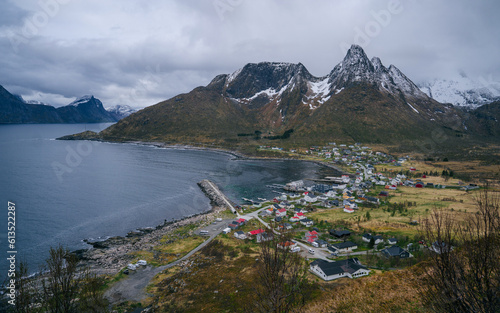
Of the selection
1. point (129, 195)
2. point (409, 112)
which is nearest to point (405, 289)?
point (129, 195)

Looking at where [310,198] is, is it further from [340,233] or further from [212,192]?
[212,192]

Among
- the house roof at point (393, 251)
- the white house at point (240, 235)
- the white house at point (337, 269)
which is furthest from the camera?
the white house at point (240, 235)

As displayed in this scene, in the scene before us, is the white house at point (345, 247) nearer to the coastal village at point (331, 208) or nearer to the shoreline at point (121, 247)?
the coastal village at point (331, 208)

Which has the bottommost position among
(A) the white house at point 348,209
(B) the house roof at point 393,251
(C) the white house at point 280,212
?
(C) the white house at point 280,212

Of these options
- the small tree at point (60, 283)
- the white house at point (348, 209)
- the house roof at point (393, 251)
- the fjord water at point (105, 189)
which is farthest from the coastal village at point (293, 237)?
the small tree at point (60, 283)

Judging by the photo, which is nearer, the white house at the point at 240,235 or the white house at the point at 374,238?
the white house at the point at 374,238

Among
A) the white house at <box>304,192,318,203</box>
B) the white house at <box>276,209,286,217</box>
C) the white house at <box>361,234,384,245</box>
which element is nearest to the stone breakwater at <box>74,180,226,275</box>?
the white house at <box>276,209,286,217</box>

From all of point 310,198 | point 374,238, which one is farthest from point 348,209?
point 374,238

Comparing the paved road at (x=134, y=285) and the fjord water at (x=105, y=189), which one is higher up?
the fjord water at (x=105, y=189)

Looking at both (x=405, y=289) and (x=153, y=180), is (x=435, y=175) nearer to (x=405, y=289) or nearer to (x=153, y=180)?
(x=405, y=289)

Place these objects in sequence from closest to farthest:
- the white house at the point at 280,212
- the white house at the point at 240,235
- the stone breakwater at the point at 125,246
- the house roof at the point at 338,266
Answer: the house roof at the point at 338,266 < the stone breakwater at the point at 125,246 < the white house at the point at 240,235 < the white house at the point at 280,212
